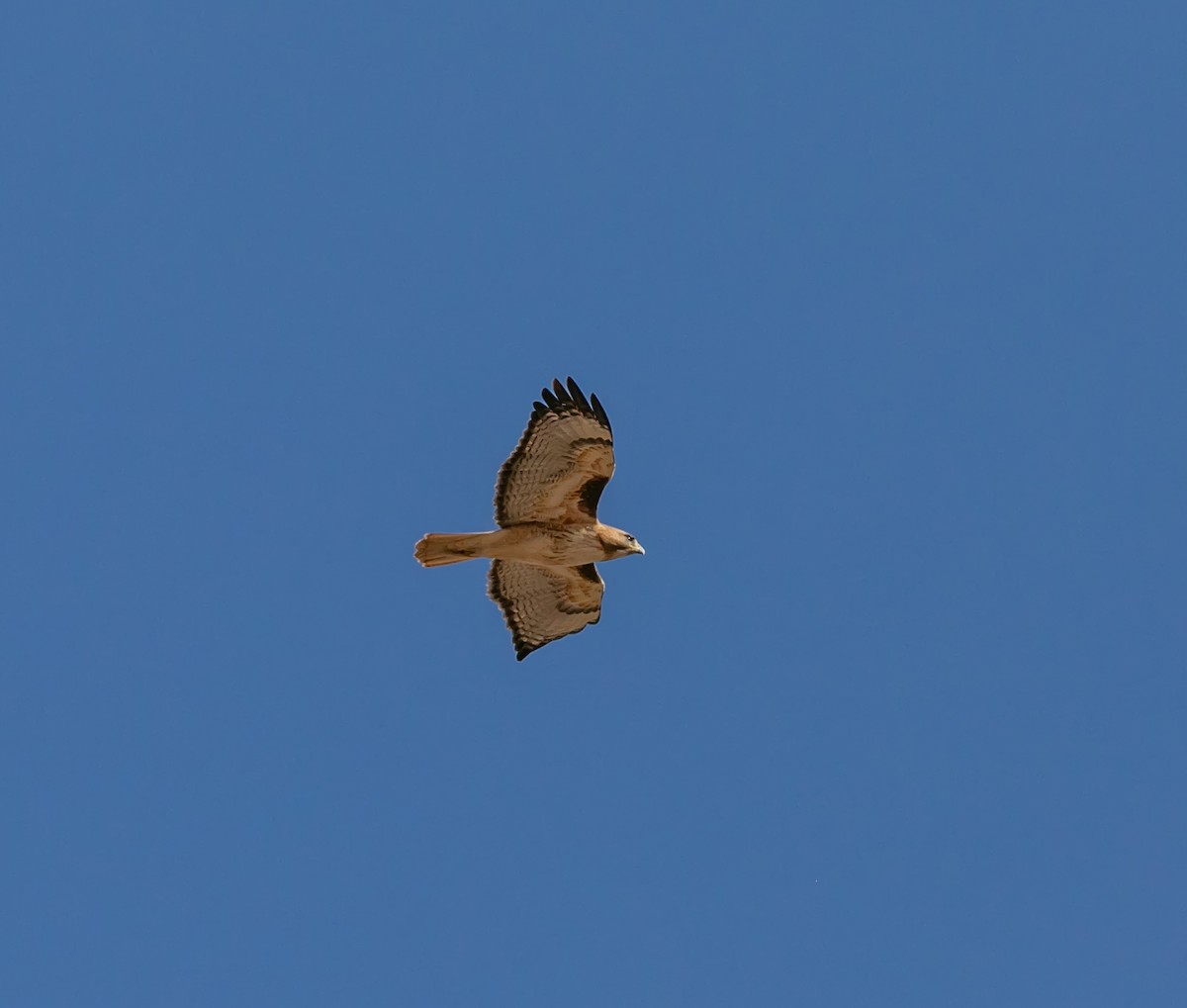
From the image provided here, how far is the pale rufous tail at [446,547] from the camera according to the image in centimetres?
1391

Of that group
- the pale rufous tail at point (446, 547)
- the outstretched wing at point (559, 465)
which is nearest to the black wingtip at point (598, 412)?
the outstretched wing at point (559, 465)

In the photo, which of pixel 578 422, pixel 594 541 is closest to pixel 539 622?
pixel 594 541

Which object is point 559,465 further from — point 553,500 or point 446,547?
point 446,547

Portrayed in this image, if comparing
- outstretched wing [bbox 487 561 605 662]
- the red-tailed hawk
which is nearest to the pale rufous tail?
the red-tailed hawk

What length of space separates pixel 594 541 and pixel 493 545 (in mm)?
891

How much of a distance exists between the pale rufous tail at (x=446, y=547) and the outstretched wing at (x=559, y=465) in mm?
346

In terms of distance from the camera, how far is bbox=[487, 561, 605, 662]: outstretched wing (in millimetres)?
15102

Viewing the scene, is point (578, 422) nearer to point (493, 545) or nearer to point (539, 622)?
point (493, 545)

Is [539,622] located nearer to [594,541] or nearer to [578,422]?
[594,541]

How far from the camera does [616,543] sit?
14.2 meters

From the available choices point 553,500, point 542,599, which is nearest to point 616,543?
point 553,500

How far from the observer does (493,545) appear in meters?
14.1

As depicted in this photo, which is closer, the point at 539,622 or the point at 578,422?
the point at 578,422

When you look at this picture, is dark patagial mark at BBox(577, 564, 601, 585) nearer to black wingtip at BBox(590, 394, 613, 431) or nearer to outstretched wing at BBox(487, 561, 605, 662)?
outstretched wing at BBox(487, 561, 605, 662)
